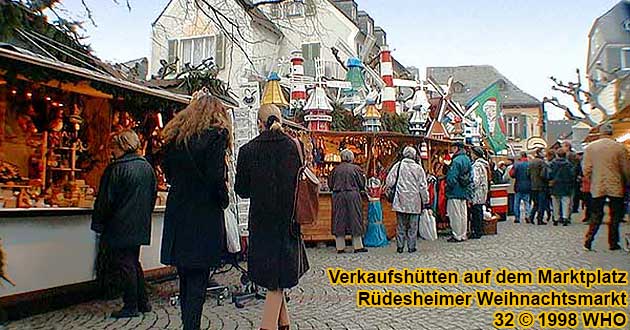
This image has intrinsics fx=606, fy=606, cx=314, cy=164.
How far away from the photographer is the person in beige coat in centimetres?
935

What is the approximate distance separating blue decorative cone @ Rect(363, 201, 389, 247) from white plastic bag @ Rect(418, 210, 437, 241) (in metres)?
0.91

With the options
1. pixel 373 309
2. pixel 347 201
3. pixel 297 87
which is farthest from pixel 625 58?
pixel 373 309

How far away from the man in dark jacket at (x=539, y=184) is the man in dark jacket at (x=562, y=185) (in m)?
0.31

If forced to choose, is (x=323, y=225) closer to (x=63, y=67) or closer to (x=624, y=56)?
(x=63, y=67)

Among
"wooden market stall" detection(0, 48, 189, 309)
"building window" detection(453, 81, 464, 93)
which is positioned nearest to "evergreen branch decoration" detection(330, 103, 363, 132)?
"wooden market stall" detection(0, 48, 189, 309)

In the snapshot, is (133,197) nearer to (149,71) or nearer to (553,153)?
(553,153)

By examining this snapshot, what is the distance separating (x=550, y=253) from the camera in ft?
32.5

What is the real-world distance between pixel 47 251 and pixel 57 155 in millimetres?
2369

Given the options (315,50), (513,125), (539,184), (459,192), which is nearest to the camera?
(459,192)

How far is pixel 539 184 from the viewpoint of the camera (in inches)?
602

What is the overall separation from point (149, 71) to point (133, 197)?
22.1 m

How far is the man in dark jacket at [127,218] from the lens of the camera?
6.04 meters

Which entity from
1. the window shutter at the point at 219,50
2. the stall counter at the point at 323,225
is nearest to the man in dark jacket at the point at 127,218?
the stall counter at the point at 323,225

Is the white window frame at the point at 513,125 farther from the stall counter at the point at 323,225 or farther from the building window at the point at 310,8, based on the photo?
the stall counter at the point at 323,225
